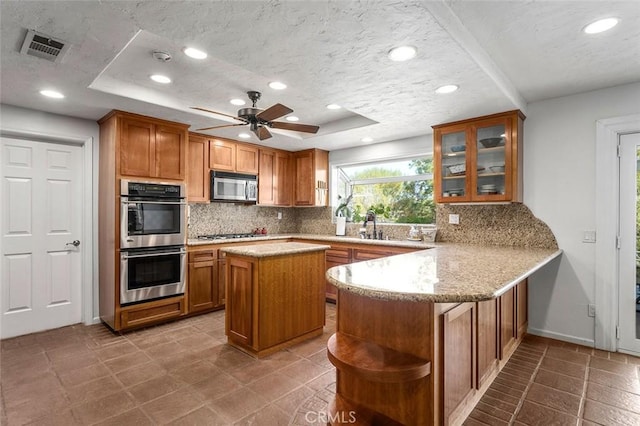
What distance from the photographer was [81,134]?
3727 mm

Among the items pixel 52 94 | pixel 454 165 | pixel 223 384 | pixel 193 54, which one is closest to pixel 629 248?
pixel 454 165

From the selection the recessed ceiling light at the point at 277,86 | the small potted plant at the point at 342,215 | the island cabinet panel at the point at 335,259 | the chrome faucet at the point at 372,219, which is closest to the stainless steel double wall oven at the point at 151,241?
→ the recessed ceiling light at the point at 277,86

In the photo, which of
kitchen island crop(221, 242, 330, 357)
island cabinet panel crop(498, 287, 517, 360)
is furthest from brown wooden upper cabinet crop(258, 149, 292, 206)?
island cabinet panel crop(498, 287, 517, 360)

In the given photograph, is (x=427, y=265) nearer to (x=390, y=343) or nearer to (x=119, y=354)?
(x=390, y=343)

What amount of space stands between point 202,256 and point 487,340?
3235mm

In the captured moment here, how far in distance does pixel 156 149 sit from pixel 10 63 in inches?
57.4

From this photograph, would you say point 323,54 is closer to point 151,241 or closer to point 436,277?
point 436,277

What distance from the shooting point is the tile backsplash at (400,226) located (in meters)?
3.46

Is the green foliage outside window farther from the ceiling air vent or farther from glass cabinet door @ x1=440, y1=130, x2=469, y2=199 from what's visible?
the ceiling air vent

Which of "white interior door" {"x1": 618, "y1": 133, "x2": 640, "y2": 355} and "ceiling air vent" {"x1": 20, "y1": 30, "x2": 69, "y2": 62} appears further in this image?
"white interior door" {"x1": 618, "y1": 133, "x2": 640, "y2": 355}

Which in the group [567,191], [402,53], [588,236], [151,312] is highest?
[402,53]

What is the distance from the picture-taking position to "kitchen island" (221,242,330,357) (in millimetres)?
2873

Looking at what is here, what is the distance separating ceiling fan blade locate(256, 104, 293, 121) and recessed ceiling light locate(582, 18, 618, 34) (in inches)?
80.7

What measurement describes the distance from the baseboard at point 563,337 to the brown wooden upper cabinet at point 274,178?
383 centimetres
